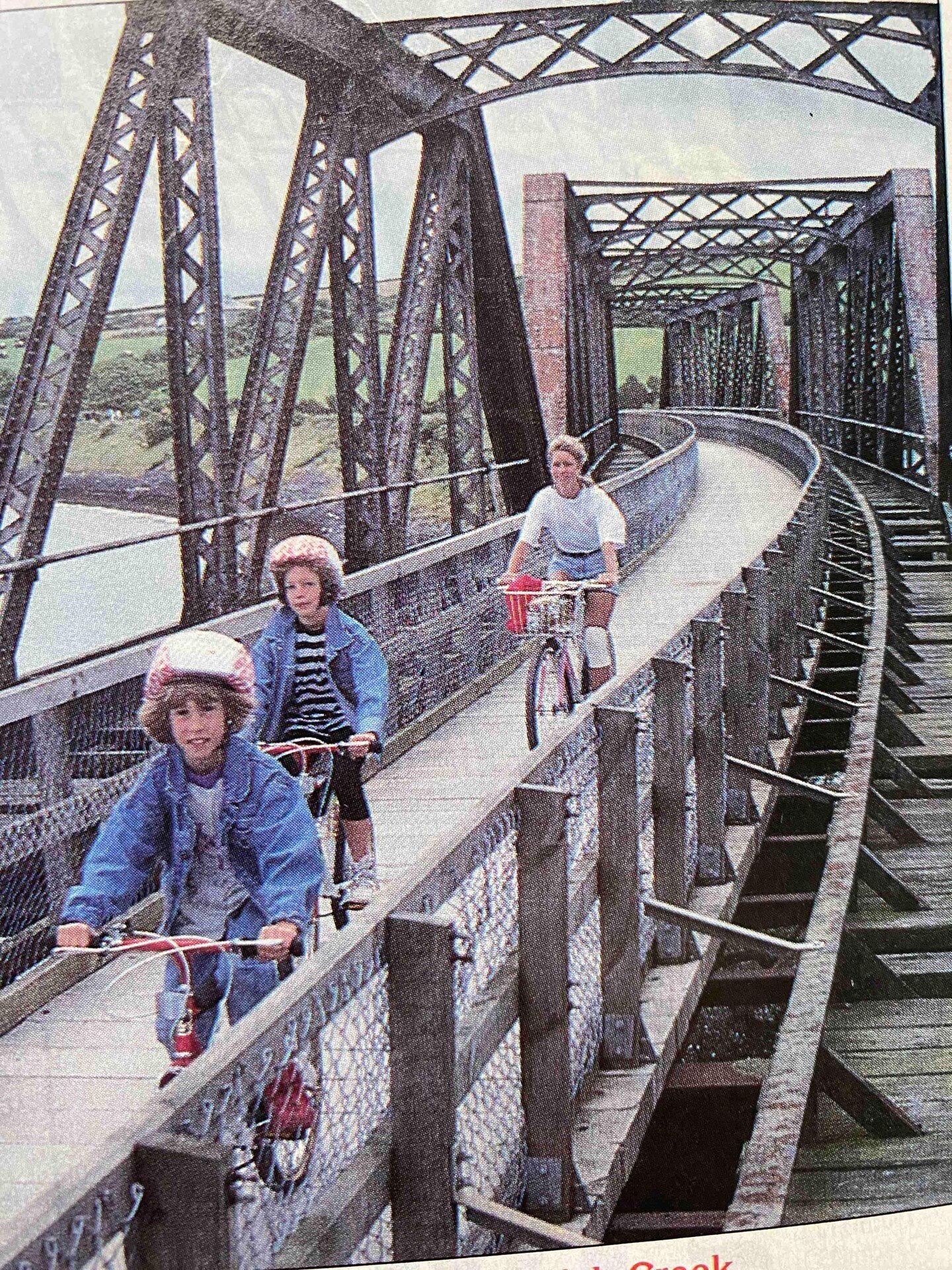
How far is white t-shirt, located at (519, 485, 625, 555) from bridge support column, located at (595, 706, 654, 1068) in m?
1.90

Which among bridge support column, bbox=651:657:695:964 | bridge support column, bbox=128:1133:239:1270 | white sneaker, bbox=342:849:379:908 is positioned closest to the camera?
bridge support column, bbox=128:1133:239:1270

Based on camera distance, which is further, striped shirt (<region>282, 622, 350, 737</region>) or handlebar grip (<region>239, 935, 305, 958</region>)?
striped shirt (<region>282, 622, 350, 737</region>)

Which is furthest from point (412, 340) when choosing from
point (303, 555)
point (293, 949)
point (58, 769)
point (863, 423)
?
point (293, 949)

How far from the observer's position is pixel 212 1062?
6.93 feet

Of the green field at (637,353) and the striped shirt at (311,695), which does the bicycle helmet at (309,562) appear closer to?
the striped shirt at (311,695)

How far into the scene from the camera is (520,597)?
20.0 ft

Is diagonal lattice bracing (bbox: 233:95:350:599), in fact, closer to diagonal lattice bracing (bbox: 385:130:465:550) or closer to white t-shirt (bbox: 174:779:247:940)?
diagonal lattice bracing (bbox: 385:130:465:550)

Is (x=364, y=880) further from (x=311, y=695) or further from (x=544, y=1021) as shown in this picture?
(x=544, y=1021)

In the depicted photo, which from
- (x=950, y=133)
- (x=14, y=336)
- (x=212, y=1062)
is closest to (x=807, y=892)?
(x=950, y=133)

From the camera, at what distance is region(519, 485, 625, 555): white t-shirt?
5973mm

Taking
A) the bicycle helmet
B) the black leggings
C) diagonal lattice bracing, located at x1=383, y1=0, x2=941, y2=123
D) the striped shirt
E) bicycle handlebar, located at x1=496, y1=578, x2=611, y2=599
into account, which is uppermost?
diagonal lattice bracing, located at x1=383, y1=0, x2=941, y2=123

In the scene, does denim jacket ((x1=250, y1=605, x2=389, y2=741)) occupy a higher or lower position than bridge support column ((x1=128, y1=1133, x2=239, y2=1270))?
higher

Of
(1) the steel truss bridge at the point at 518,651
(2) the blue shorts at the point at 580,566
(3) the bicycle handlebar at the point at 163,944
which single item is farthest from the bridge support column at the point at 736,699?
(3) the bicycle handlebar at the point at 163,944

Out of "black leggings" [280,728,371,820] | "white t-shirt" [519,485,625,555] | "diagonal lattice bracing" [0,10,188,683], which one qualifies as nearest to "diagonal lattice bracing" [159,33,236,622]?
"diagonal lattice bracing" [0,10,188,683]
